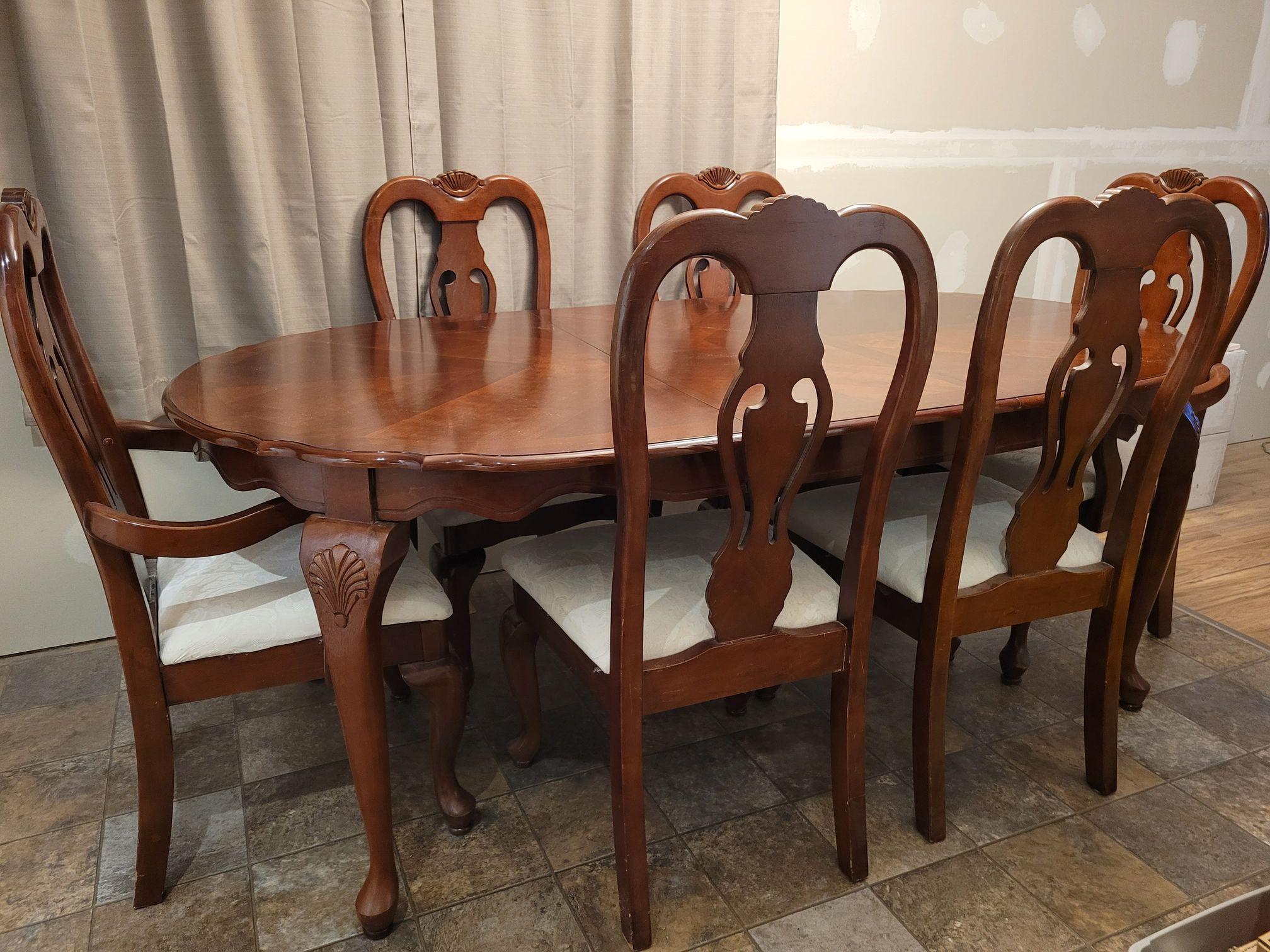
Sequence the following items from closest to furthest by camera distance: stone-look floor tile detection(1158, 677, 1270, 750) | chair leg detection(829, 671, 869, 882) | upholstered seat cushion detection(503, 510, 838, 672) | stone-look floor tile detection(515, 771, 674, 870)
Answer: upholstered seat cushion detection(503, 510, 838, 672)
chair leg detection(829, 671, 869, 882)
stone-look floor tile detection(515, 771, 674, 870)
stone-look floor tile detection(1158, 677, 1270, 750)

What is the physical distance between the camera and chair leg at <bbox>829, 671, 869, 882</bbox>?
54.1 inches

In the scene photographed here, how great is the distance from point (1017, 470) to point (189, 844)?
5.63 feet

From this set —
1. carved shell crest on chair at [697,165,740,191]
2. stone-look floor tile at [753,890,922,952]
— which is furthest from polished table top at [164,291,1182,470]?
stone-look floor tile at [753,890,922,952]

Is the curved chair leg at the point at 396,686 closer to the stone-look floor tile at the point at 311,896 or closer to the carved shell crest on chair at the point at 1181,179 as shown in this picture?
the stone-look floor tile at the point at 311,896

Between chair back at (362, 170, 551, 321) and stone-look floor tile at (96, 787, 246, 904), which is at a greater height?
chair back at (362, 170, 551, 321)

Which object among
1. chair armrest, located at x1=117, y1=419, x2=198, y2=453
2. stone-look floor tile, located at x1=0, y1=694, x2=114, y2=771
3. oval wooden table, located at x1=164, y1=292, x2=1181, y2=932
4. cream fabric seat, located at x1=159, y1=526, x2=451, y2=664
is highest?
oval wooden table, located at x1=164, y1=292, x2=1181, y2=932

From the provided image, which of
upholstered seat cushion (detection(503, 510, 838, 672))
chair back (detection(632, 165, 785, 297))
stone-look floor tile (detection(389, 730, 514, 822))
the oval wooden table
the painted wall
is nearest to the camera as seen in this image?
the oval wooden table

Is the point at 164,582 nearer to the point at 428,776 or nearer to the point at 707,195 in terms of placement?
the point at 428,776

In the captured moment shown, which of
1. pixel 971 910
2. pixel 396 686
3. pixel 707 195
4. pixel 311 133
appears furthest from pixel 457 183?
pixel 971 910

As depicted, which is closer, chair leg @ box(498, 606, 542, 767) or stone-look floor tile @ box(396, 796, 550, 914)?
stone-look floor tile @ box(396, 796, 550, 914)

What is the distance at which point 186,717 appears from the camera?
187cm

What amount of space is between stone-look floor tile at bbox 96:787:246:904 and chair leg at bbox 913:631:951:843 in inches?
43.3

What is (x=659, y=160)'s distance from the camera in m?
2.44

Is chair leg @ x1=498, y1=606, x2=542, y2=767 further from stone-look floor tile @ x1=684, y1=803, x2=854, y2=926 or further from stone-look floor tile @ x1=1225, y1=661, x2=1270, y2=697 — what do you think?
stone-look floor tile @ x1=1225, y1=661, x2=1270, y2=697
